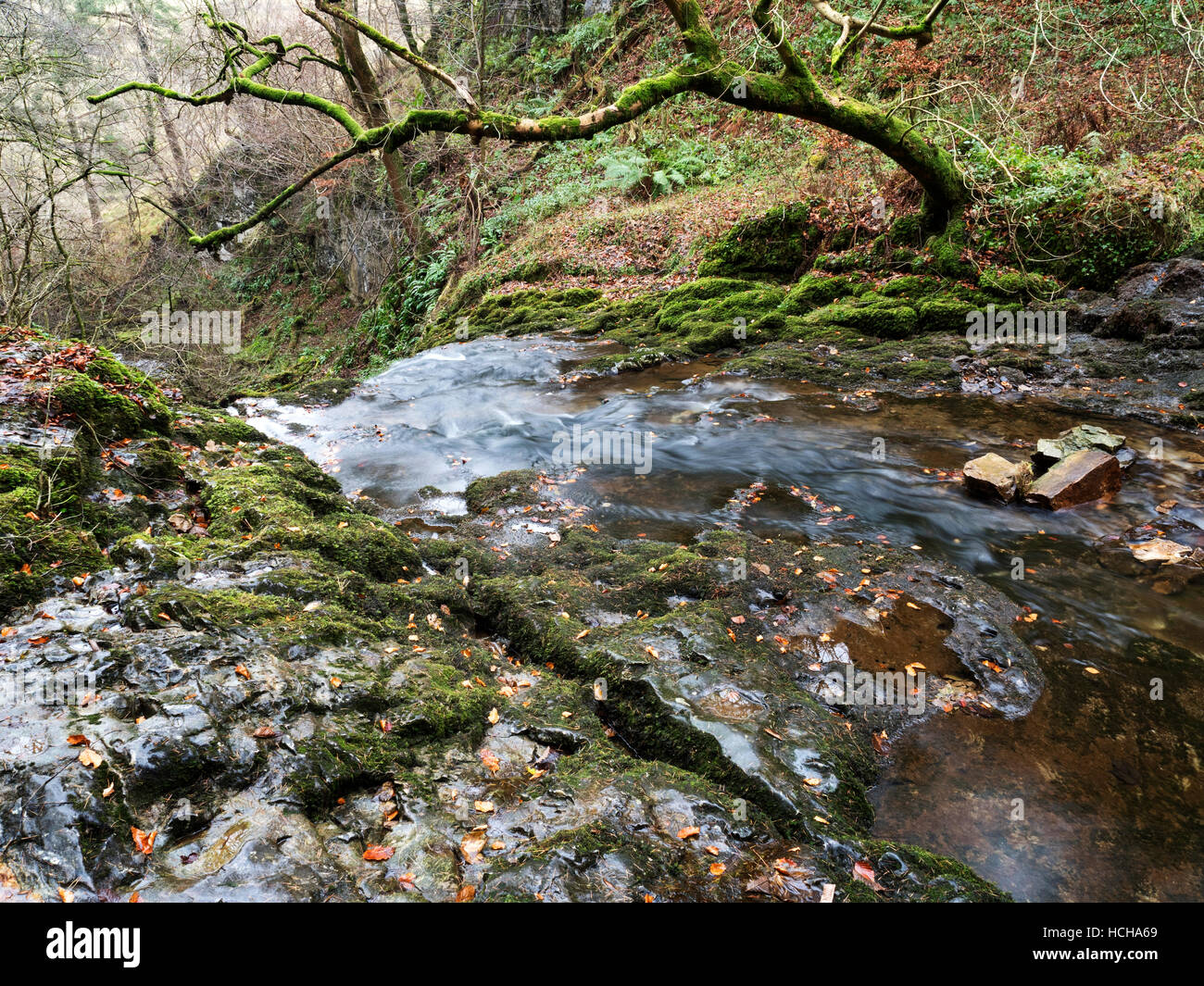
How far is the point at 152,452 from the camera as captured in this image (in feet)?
15.5

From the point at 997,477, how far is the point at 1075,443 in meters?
1.14

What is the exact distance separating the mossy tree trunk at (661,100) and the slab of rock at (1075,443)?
17.8 feet

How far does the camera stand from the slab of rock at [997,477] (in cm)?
619

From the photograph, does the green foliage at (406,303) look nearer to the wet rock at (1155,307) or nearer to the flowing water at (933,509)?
the flowing water at (933,509)

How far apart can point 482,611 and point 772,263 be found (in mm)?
10504

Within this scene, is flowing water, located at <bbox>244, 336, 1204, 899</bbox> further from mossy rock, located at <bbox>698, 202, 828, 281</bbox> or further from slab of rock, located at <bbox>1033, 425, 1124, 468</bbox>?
mossy rock, located at <bbox>698, 202, 828, 281</bbox>

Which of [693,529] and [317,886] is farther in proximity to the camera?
[693,529]

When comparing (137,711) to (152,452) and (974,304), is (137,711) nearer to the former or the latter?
(152,452)

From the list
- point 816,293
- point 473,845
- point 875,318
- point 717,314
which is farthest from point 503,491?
point 816,293
